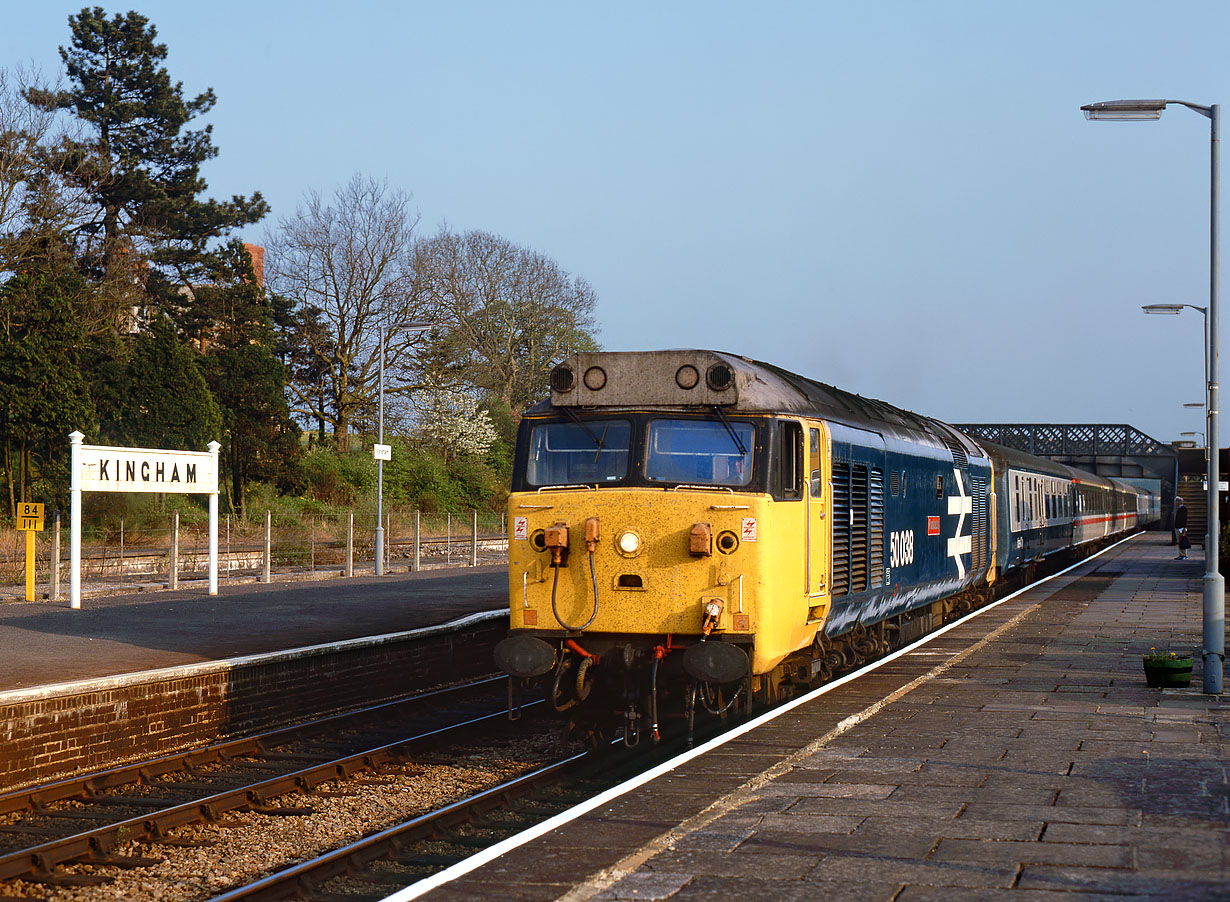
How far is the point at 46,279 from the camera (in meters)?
33.0

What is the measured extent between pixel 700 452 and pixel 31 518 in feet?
45.1

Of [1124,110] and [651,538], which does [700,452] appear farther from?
[1124,110]

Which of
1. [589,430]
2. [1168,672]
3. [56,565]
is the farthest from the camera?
[56,565]

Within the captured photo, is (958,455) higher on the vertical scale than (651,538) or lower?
higher

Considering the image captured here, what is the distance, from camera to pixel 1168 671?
12172 mm

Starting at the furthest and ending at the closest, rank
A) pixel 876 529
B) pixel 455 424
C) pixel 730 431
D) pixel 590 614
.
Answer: pixel 455 424, pixel 876 529, pixel 730 431, pixel 590 614

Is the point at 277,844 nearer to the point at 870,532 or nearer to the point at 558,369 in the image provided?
the point at 558,369

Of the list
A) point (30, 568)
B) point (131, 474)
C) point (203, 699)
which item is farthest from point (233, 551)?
point (203, 699)

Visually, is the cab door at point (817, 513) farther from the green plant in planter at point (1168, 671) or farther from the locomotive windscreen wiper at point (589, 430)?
the green plant in planter at point (1168, 671)

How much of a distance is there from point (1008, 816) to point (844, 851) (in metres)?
1.27

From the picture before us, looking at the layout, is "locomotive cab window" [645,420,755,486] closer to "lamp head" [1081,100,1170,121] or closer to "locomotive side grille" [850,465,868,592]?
"locomotive side grille" [850,465,868,592]

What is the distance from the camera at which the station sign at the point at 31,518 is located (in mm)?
19984

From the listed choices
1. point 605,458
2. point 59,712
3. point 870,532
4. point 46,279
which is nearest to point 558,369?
point 605,458

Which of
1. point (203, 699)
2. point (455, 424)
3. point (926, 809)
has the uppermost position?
point (455, 424)
